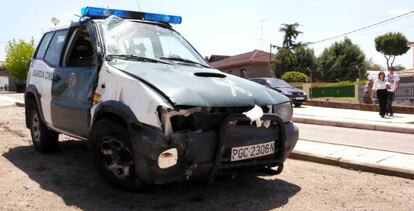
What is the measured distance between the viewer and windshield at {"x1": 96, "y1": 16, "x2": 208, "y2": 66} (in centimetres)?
529

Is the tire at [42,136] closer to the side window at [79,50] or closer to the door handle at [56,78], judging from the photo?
the door handle at [56,78]

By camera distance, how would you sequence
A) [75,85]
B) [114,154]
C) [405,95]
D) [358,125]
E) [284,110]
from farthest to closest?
[405,95]
[358,125]
[75,85]
[284,110]
[114,154]

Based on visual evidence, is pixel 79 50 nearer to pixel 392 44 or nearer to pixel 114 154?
pixel 114 154

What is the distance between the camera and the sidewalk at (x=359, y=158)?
5.74 metres

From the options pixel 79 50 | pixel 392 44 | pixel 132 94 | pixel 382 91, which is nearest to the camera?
pixel 132 94

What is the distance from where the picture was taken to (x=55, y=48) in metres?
6.44

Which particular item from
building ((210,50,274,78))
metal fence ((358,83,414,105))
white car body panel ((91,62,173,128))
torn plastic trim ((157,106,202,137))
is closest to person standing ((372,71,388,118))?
metal fence ((358,83,414,105))

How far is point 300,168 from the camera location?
6.09 metres

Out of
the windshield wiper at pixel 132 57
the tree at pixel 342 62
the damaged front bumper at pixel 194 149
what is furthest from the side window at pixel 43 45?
the tree at pixel 342 62

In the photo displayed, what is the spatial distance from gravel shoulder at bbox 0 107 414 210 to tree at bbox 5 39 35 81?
55595 mm

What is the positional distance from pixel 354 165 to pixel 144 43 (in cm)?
307

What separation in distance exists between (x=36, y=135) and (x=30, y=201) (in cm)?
263

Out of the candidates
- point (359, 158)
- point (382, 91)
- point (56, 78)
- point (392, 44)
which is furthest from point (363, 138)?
point (392, 44)

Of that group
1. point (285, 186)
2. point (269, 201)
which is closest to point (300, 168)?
point (285, 186)
